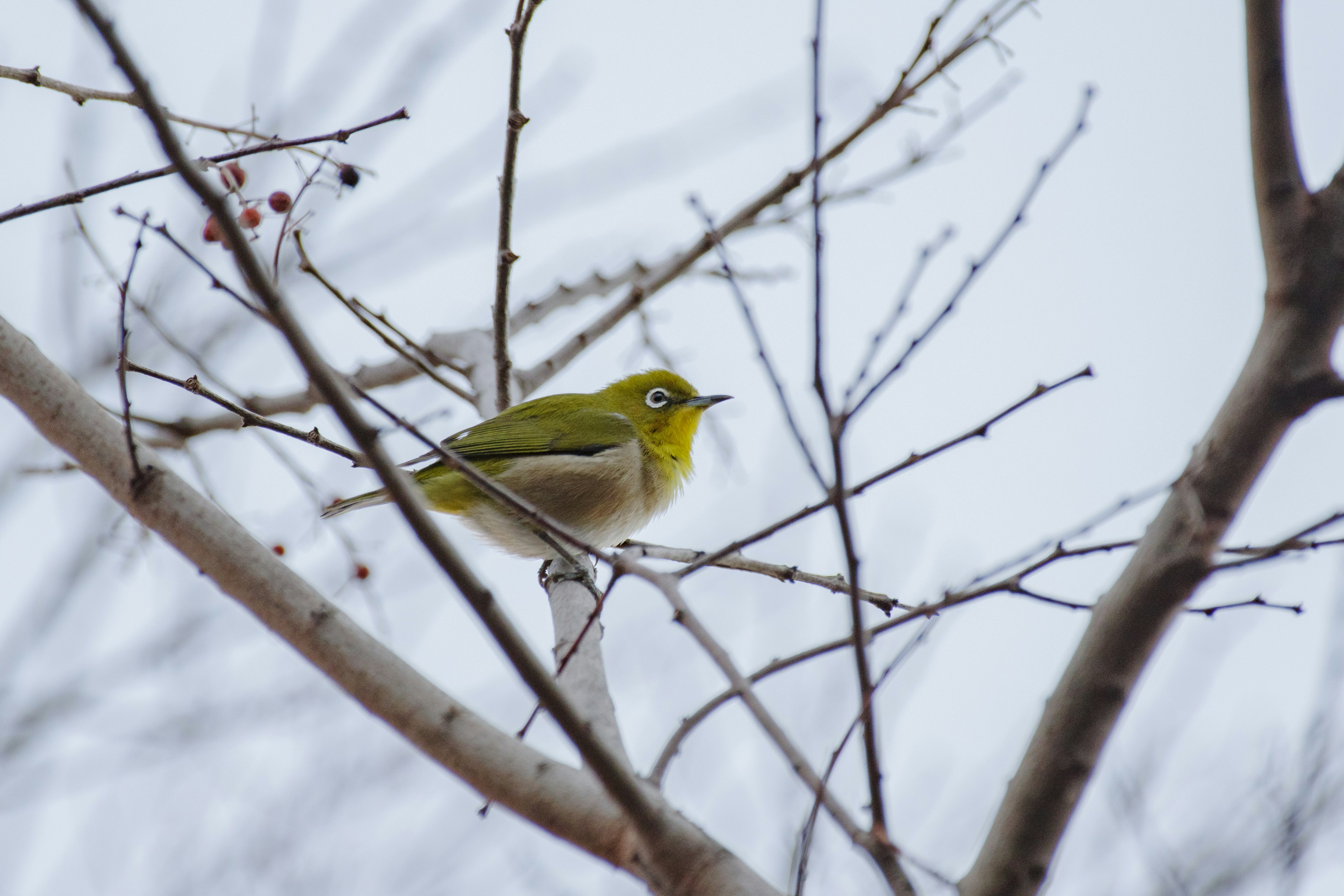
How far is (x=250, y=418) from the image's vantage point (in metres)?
2.97

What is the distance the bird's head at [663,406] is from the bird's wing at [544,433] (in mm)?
240

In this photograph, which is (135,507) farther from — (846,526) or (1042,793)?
(1042,793)

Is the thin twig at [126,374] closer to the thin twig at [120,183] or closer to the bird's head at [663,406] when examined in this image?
the thin twig at [120,183]

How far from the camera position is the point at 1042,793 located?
1975mm

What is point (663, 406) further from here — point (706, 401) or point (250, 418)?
point (250, 418)

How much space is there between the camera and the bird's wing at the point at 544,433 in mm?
5957

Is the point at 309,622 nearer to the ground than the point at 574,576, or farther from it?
Result: nearer to the ground

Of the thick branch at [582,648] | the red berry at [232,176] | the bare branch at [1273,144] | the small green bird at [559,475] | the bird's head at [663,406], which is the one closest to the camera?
the bare branch at [1273,144]

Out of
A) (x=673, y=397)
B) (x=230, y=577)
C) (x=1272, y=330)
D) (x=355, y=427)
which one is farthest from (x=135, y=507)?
(x=673, y=397)

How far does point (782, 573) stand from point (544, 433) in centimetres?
266

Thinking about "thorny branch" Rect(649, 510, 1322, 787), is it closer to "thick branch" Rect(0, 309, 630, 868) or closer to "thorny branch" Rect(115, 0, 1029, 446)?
"thick branch" Rect(0, 309, 630, 868)

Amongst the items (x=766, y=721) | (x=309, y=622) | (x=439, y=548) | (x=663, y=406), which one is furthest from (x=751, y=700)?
(x=663, y=406)

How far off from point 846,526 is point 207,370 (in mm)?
2396

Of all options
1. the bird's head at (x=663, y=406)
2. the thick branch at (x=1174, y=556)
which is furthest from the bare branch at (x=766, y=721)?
the bird's head at (x=663, y=406)
